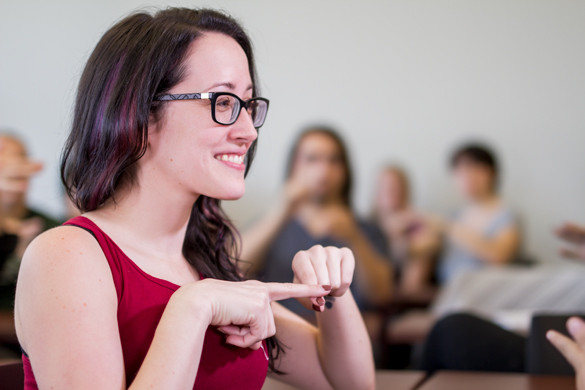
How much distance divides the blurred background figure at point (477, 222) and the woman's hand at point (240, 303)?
3.28 meters

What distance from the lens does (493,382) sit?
1.17 m

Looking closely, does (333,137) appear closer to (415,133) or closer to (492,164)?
(415,133)

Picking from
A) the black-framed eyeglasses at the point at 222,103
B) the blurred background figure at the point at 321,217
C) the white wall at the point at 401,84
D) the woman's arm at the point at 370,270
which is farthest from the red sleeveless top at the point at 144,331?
the white wall at the point at 401,84

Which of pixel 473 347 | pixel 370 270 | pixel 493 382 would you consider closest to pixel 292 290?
pixel 493 382

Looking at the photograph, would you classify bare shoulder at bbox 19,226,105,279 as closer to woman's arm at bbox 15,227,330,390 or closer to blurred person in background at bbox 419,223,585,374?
woman's arm at bbox 15,227,330,390

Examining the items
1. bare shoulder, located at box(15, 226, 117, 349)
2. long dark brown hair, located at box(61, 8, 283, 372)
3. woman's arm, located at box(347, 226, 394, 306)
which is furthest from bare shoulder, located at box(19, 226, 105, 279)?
woman's arm, located at box(347, 226, 394, 306)

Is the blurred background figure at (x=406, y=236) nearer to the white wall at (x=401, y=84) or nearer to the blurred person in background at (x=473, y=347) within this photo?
the white wall at (x=401, y=84)

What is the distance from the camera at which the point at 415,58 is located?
4207mm

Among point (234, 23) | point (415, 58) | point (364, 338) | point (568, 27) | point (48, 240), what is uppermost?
point (568, 27)

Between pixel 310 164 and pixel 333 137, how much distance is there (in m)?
0.24

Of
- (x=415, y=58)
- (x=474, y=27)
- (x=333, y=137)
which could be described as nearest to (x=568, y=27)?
(x=474, y=27)

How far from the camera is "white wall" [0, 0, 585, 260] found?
4.01 metres

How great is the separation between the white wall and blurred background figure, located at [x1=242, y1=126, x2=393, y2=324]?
414mm

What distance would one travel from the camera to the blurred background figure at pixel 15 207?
2.98 metres
